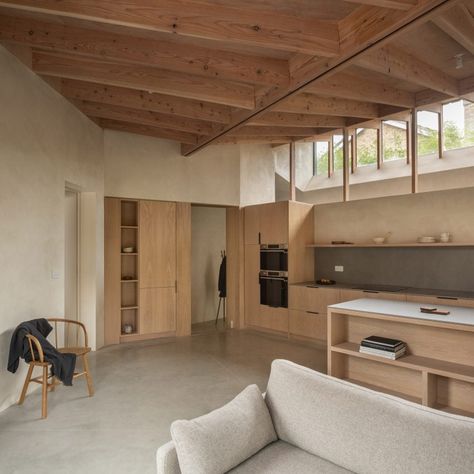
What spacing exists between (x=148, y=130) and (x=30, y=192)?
236cm

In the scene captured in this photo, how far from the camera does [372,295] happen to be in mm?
4590

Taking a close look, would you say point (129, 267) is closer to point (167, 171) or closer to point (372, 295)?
point (167, 171)

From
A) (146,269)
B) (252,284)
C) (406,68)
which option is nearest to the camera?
(406,68)

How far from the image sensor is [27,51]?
3381mm

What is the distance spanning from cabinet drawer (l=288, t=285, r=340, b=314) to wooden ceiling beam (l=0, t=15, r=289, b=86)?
293 cm

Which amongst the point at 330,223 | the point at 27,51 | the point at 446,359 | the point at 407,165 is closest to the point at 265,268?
the point at 330,223

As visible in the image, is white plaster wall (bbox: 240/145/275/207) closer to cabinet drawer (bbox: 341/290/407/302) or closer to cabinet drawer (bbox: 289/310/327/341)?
cabinet drawer (bbox: 289/310/327/341)

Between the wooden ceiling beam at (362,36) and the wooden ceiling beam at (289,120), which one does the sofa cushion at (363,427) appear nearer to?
the wooden ceiling beam at (362,36)

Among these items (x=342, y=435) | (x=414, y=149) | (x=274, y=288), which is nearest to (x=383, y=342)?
(x=342, y=435)

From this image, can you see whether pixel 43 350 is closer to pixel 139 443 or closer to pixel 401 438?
pixel 139 443

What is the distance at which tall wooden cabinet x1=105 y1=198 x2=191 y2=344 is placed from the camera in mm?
5375

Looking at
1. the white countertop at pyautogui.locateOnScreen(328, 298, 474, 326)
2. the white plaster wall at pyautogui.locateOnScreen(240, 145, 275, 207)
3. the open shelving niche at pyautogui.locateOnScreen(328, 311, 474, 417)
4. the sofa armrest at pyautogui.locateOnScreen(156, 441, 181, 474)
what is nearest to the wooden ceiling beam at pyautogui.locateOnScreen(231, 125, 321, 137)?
the white plaster wall at pyautogui.locateOnScreen(240, 145, 275, 207)

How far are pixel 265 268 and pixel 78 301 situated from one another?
2889 mm

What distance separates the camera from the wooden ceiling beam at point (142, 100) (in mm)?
4059
